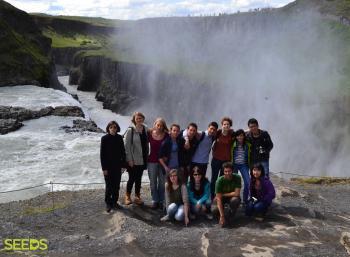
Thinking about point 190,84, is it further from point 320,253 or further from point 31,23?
point 320,253

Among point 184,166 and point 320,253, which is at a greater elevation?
point 184,166

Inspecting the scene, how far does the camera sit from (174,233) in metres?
10.5

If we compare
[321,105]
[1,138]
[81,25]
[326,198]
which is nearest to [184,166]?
[326,198]

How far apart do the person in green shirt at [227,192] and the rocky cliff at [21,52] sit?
35.1 metres

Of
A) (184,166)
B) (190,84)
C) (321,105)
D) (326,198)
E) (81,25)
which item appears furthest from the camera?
(81,25)

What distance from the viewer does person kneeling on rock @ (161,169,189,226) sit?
10688 millimetres

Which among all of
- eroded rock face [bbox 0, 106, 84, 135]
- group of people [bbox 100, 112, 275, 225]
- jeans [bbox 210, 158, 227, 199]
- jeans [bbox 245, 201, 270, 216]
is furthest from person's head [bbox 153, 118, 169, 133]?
eroded rock face [bbox 0, 106, 84, 135]

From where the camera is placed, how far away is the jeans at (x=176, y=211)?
1084 centimetres

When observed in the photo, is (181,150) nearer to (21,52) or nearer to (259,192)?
(259,192)

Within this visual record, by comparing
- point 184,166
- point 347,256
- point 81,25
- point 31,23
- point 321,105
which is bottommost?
point 347,256

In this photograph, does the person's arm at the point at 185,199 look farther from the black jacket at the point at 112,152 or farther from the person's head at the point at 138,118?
the person's head at the point at 138,118

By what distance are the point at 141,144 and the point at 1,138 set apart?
18.9m

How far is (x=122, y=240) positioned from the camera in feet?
33.4

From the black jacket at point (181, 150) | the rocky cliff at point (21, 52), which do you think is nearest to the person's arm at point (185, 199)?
the black jacket at point (181, 150)
